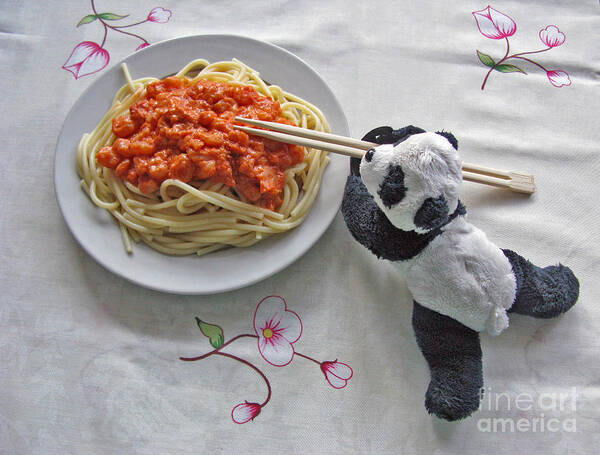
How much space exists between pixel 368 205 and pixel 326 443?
802mm

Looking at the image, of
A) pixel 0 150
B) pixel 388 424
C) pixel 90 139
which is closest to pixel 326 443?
pixel 388 424

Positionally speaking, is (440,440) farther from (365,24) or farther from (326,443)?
(365,24)

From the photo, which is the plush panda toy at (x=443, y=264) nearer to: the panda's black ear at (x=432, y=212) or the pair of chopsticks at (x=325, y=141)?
the panda's black ear at (x=432, y=212)

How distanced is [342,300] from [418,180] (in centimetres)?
65

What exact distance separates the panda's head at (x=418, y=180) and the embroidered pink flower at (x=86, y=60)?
155 centimetres

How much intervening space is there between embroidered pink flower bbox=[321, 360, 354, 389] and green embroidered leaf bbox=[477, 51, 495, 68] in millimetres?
1497

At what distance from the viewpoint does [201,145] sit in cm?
173

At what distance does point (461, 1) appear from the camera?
237 centimetres

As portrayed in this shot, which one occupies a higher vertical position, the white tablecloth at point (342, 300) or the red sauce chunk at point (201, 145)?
the red sauce chunk at point (201, 145)

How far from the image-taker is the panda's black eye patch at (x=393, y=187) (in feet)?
4.40

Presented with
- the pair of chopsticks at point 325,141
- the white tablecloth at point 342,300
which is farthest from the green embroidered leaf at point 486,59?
the pair of chopsticks at point 325,141

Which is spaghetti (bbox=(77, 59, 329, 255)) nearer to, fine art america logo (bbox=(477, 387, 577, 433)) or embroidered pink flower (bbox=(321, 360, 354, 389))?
embroidered pink flower (bbox=(321, 360, 354, 389))

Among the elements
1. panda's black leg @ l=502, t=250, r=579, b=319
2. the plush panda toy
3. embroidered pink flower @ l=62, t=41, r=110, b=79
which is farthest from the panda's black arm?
embroidered pink flower @ l=62, t=41, r=110, b=79

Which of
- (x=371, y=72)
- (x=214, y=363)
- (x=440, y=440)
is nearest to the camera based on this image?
(x=440, y=440)
